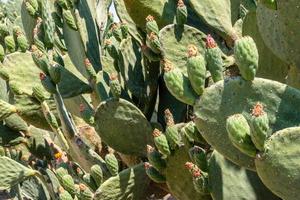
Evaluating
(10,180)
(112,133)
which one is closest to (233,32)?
(112,133)

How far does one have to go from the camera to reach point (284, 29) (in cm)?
206

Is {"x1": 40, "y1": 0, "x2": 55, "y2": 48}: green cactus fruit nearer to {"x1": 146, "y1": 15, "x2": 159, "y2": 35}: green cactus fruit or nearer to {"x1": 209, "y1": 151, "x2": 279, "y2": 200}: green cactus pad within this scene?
{"x1": 146, "y1": 15, "x2": 159, "y2": 35}: green cactus fruit

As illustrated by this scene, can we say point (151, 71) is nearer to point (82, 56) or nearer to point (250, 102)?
point (82, 56)

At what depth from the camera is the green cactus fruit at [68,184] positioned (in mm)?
2779

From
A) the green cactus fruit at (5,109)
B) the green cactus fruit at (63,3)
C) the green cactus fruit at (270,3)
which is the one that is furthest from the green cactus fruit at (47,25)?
the green cactus fruit at (270,3)

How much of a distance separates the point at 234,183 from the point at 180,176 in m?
0.33

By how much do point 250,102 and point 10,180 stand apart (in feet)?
6.63

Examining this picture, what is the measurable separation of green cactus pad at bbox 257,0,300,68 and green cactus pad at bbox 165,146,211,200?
0.58 metres

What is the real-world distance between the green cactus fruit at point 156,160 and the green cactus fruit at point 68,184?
0.58m

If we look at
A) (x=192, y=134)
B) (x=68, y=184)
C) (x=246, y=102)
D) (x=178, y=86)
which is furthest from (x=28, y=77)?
(x=246, y=102)

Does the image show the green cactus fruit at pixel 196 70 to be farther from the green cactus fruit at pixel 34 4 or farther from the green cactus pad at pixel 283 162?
the green cactus fruit at pixel 34 4

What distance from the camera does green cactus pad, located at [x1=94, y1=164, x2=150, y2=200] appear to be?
262 centimetres

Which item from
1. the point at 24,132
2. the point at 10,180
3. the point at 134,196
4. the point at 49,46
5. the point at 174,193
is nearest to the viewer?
the point at 174,193

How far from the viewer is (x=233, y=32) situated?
→ 113 inches
